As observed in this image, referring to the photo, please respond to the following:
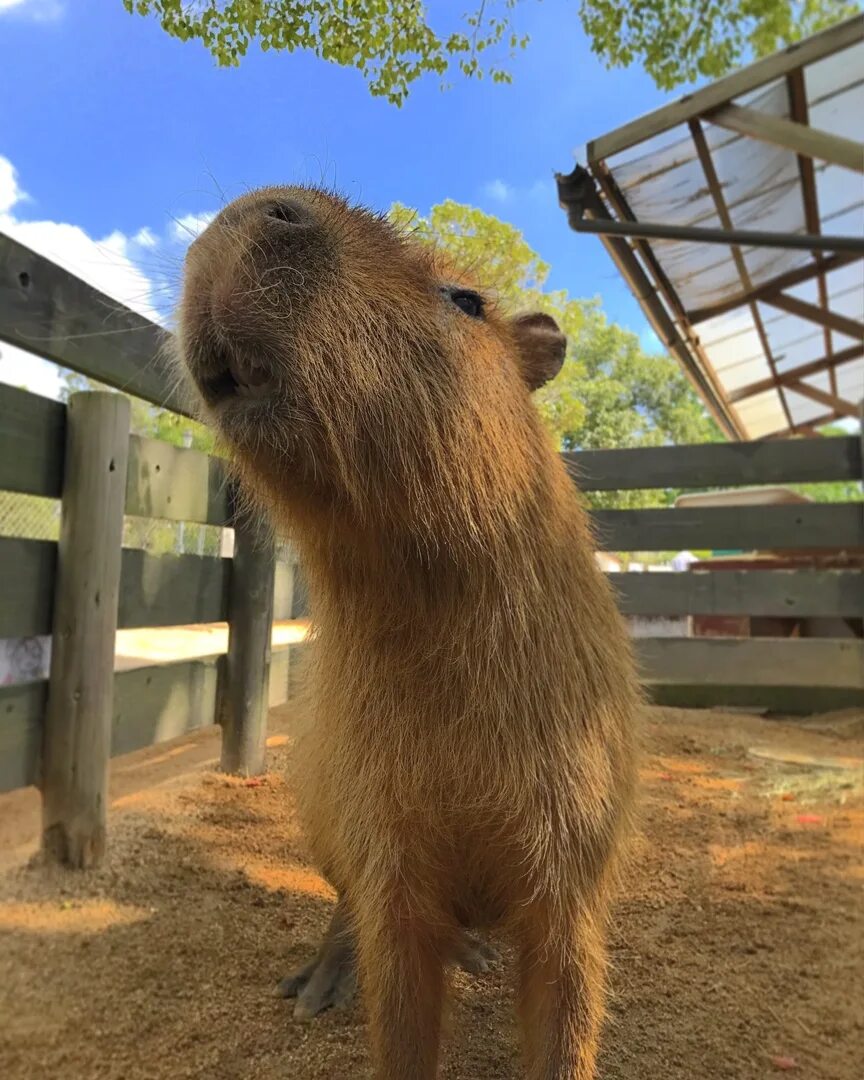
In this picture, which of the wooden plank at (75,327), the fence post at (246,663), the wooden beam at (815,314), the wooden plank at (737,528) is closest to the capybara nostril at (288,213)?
the wooden plank at (75,327)

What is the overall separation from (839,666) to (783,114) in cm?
317

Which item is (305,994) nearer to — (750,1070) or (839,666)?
(750,1070)

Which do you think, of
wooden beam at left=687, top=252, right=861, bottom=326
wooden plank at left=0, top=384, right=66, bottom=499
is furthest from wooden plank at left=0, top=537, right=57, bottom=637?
wooden beam at left=687, top=252, right=861, bottom=326

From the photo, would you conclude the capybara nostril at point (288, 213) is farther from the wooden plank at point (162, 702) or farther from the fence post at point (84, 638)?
the wooden plank at point (162, 702)

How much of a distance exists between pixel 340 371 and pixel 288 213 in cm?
21

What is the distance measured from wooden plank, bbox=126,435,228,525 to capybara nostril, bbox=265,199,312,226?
1461 mm

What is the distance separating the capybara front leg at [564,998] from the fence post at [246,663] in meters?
2.08

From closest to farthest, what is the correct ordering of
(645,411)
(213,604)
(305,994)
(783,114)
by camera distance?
1. (305,994)
2. (213,604)
3. (783,114)
4. (645,411)

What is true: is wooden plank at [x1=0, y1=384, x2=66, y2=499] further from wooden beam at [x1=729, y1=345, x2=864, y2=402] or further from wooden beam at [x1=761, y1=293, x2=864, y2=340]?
wooden beam at [x1=729, y1=345, x2=864, y2=402]

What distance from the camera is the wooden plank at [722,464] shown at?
4676 mm

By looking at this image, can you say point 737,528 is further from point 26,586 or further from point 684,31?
point 26,586

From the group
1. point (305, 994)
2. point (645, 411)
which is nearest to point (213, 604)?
point (305, 994)

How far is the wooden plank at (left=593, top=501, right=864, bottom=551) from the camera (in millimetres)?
4633

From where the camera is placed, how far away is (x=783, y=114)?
12.0ft
